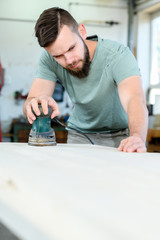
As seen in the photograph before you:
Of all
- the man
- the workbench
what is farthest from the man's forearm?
the workbench

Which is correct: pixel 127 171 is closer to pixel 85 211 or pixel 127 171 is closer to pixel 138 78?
pixel 85 211

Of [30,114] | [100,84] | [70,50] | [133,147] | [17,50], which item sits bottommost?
[133,147]

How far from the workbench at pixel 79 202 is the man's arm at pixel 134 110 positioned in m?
0.50

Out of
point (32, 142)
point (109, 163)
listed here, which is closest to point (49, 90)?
point (32, 142)

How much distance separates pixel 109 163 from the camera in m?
0.89

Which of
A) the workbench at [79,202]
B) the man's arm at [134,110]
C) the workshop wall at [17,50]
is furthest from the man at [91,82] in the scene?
the workshop wall at [17,50]

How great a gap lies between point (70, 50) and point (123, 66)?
27 cm

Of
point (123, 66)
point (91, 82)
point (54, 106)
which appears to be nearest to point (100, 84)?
point (91, 82)

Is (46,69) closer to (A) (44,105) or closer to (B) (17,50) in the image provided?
(A) (44,105)

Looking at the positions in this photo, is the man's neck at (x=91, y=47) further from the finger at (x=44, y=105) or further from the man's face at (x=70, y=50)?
the finger at (x=44, y=105)

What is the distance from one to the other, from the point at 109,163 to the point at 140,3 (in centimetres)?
519

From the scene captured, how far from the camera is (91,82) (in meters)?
1.81

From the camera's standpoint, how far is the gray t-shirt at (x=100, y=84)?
1663 mm

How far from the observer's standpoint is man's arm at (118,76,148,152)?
1281 mm
